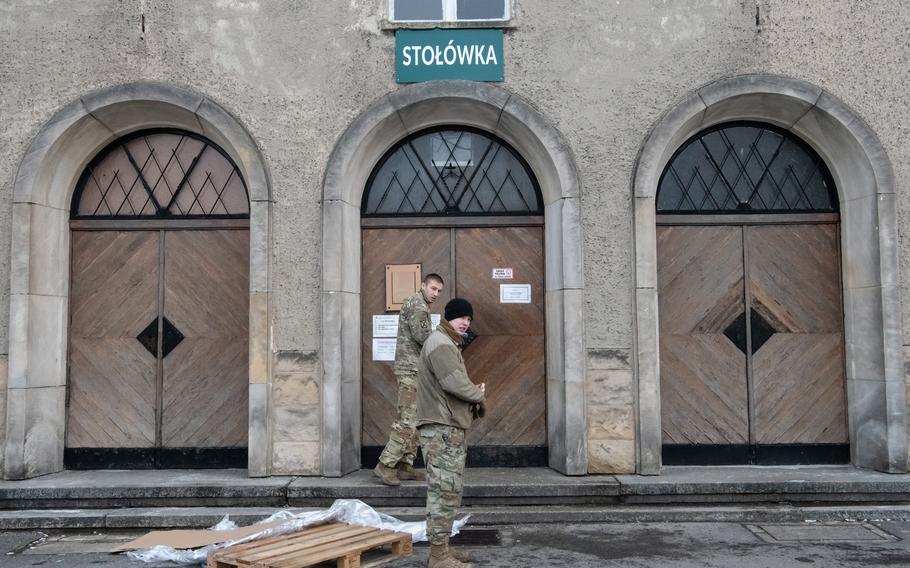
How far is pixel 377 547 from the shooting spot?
5676 mm

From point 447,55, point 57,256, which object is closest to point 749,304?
point 447,55

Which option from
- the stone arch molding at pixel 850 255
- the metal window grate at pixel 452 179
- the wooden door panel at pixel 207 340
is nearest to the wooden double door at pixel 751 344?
the stone arch molding at pixel 850 255

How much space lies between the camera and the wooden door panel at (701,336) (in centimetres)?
770

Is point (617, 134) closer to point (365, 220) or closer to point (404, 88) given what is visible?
point (404, 88)

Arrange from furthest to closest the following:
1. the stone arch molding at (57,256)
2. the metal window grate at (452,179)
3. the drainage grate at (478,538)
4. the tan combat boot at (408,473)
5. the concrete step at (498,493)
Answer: the metal window grate at (452,179) < the stone arch molding at (57,256) < the tan combat boot at (408,473) < the concrete step at (498,493) < the drainage grate at (478,538)

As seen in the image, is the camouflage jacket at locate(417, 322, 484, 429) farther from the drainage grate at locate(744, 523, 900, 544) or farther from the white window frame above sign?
the white window frame above sign

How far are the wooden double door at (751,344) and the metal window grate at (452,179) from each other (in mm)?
1618

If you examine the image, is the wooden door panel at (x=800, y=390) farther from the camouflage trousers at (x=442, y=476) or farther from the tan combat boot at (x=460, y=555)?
the camouflage trousers at (x=442, y=476)

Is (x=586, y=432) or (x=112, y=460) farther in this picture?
(x=112, y=460)

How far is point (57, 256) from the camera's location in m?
7.76

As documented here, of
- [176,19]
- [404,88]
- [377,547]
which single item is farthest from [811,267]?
[176,19]

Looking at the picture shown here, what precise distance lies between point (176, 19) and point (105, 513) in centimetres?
483

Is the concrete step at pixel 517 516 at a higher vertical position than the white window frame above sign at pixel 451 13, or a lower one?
lower

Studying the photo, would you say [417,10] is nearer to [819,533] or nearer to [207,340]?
[207,340]
